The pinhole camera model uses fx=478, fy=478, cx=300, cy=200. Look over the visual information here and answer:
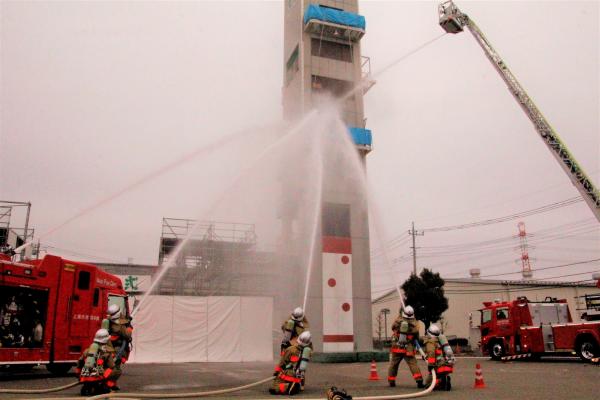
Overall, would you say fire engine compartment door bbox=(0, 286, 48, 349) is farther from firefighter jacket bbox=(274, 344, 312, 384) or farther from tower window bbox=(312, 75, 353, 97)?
tower window bbox=(312, 75, 353, 97)

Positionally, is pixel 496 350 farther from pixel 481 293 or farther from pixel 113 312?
pixel 481 293

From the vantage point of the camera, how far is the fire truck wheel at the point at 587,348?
20.3 metres

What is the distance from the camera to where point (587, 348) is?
2062 cm

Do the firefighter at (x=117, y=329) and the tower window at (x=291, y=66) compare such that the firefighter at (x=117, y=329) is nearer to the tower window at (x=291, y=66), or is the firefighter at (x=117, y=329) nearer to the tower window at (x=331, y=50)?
the tower window at (x=291, y=66)

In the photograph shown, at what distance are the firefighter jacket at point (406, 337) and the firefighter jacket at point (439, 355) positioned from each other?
0.52 m

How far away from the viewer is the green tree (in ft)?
139

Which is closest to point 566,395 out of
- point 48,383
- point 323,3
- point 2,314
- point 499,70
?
point 48,383

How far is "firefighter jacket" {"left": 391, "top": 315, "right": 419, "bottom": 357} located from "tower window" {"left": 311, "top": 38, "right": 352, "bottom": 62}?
2807 centimetres

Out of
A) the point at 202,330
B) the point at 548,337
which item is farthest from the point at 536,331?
the point at 202,330

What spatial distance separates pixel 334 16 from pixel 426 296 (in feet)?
81.6

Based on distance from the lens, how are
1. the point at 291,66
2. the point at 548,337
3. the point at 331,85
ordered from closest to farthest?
the point at 548,337, the point at 331,85, the point at 291,66

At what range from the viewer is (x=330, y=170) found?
32406 mm

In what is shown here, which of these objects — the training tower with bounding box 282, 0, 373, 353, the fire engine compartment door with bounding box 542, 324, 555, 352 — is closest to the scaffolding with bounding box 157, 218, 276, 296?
the training tower with bounding box 282, 0, 373, 353

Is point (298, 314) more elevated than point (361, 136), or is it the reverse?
point (361, 136)
